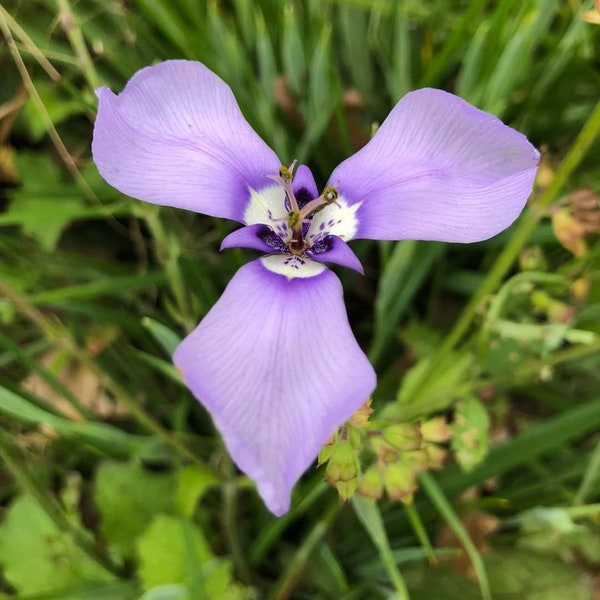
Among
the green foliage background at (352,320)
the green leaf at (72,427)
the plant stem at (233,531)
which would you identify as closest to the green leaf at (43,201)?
the green foliage background at (352,320)

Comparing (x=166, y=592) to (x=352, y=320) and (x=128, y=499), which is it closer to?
(x=128, y=499)

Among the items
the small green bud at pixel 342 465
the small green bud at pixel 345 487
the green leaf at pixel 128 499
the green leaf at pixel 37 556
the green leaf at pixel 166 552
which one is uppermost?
the small green bud at pixel 342 465

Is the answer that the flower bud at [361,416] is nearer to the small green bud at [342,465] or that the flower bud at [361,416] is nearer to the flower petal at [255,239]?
the small green bud at [342,465]

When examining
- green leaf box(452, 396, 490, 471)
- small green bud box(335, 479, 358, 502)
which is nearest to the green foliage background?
green leaf box(452, 396, 490, 471)

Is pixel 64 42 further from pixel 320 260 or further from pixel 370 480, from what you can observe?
→ pixel 370 480

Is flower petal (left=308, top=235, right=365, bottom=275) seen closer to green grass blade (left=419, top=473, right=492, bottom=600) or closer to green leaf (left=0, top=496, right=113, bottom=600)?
green grass blade (left=419, top=473, right=492, bottom=600)

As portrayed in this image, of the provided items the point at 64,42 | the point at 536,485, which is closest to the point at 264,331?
the point at 536,485

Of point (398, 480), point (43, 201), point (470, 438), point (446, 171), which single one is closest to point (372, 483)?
point (398, 480)
